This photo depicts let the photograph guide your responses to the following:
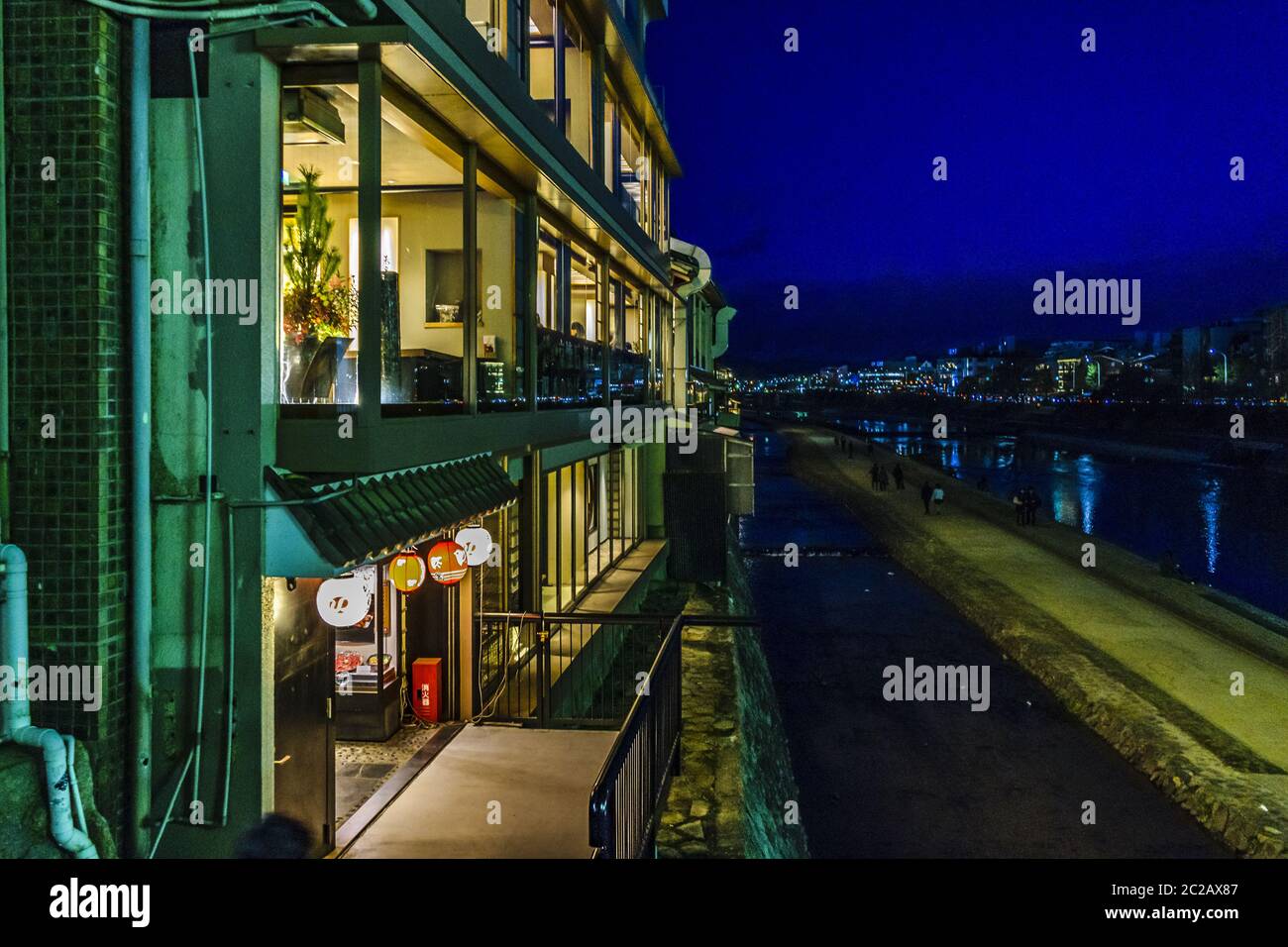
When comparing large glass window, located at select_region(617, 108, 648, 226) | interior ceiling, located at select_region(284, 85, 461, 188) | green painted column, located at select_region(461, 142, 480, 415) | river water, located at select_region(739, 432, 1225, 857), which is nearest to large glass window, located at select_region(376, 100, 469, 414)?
interior ceiling, located at select_region(284, 85, 461, 188)

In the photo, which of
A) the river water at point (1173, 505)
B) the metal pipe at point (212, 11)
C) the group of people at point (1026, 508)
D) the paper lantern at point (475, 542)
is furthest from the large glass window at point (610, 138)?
the river water at point (1173, 505)

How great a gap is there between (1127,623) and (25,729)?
24.4 m

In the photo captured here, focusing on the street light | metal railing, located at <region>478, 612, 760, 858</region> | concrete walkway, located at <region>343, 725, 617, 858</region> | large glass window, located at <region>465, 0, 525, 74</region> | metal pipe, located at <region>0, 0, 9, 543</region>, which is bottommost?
concrete walkway, located at <region>343, 725, 617, 858</region>

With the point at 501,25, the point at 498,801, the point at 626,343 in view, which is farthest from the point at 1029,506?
the point at 498,801

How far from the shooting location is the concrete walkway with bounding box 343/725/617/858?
7.09 metres

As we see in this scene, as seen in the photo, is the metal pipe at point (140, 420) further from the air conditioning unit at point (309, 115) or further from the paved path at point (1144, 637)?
the paved path at point (1144, 637)

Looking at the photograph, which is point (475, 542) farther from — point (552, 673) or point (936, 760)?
point (936, 760)

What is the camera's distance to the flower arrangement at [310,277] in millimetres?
6652

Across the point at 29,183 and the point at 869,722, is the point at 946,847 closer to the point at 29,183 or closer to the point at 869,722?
the point at 869,722

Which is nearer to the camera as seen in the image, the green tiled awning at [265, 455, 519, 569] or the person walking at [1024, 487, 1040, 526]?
the green tiled awning at [265, 455, 519, 569]

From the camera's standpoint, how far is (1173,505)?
6144 centimetres

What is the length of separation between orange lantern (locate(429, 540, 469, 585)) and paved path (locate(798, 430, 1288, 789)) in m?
13.2

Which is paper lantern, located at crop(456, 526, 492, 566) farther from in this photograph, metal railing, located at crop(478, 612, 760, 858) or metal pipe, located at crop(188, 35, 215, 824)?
metal pipe, located at crop(188, 35, 215, 824)

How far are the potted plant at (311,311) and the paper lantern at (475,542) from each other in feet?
9.89
